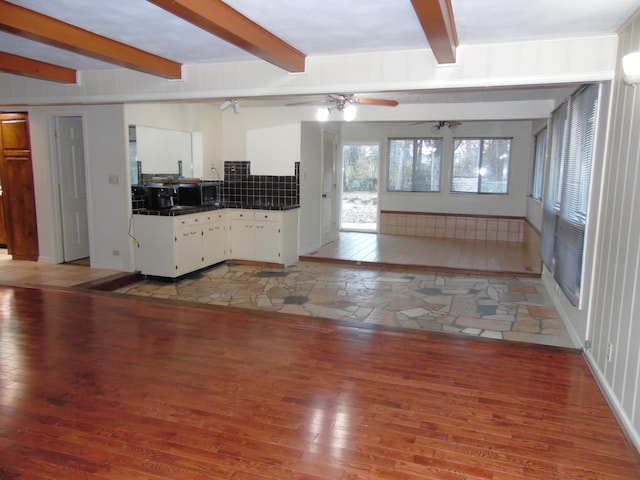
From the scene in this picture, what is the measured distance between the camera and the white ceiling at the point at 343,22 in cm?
283

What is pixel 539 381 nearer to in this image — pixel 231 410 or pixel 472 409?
pixel 472 409

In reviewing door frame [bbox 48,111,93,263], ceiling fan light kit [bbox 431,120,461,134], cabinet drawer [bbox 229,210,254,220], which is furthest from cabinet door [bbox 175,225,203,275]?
ceiling fan light kit [bbox 431,120,461,134]

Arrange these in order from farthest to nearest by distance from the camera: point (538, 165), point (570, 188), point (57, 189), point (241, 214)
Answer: point (538, 165)
point (241, 214)
point (57, 189)
point (570, 188)

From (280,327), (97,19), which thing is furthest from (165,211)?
(97,19)

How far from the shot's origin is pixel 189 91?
4539 millimetres

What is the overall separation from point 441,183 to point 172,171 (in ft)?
18.4

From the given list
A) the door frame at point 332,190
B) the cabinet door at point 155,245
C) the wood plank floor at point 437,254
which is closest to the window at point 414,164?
the wood plank floor at point 437,254

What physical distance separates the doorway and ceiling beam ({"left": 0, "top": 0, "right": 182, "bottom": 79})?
21.2 ft

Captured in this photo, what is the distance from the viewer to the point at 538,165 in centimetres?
789

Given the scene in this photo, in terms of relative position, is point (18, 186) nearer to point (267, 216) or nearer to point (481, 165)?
point (267, 216)

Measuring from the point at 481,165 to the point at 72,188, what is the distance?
744 cm

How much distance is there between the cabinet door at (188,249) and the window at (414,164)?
5.20 meters

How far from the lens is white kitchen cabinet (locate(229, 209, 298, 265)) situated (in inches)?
267

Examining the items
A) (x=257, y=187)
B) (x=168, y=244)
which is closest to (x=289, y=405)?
(x=168, y=244)
